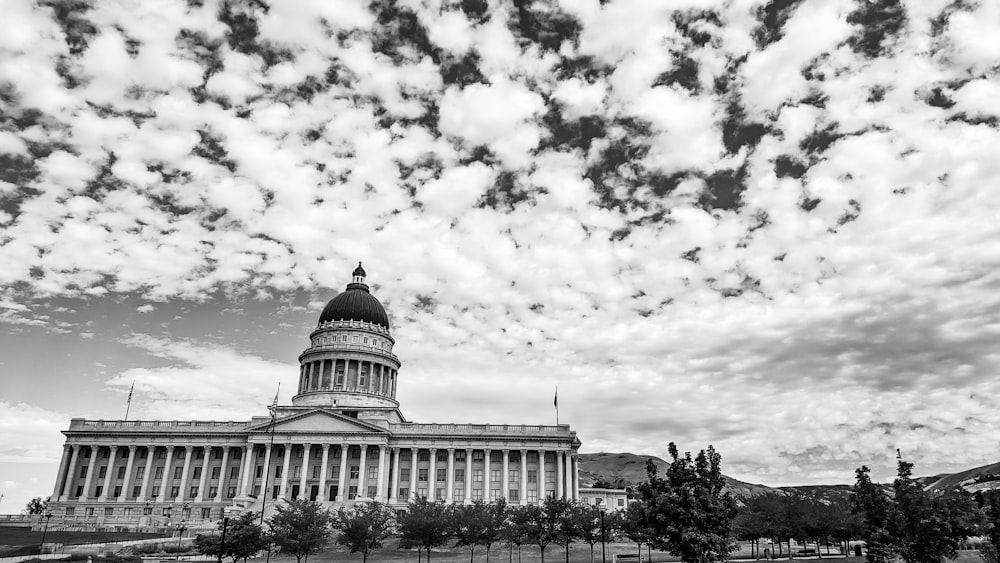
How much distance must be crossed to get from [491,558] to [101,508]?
64.8 m

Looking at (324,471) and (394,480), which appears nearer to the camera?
(324,471)

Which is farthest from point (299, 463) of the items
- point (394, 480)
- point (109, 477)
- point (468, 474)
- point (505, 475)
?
point (505, 475)

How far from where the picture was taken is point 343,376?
116188 millimetres

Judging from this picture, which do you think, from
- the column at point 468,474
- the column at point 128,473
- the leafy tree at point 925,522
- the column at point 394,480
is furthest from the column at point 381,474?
the leafy tree at point 925,522

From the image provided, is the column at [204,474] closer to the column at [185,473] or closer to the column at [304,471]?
the column at [185,473]

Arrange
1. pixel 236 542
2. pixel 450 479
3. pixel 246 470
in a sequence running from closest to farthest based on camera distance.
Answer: pixel 236 542
pixel 246 470
pixel 450 479

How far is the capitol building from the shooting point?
98188mm

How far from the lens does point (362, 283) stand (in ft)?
439

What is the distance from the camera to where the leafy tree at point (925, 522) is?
37.5 meters

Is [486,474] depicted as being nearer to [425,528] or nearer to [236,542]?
[425,528]

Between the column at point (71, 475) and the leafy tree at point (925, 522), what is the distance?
4129 inches

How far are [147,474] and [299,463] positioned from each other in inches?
871

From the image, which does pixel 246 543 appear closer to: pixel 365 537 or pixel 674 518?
pixel 365 537

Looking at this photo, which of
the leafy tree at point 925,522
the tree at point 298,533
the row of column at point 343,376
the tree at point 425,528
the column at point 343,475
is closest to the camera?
the leafy tree at point 925,522
